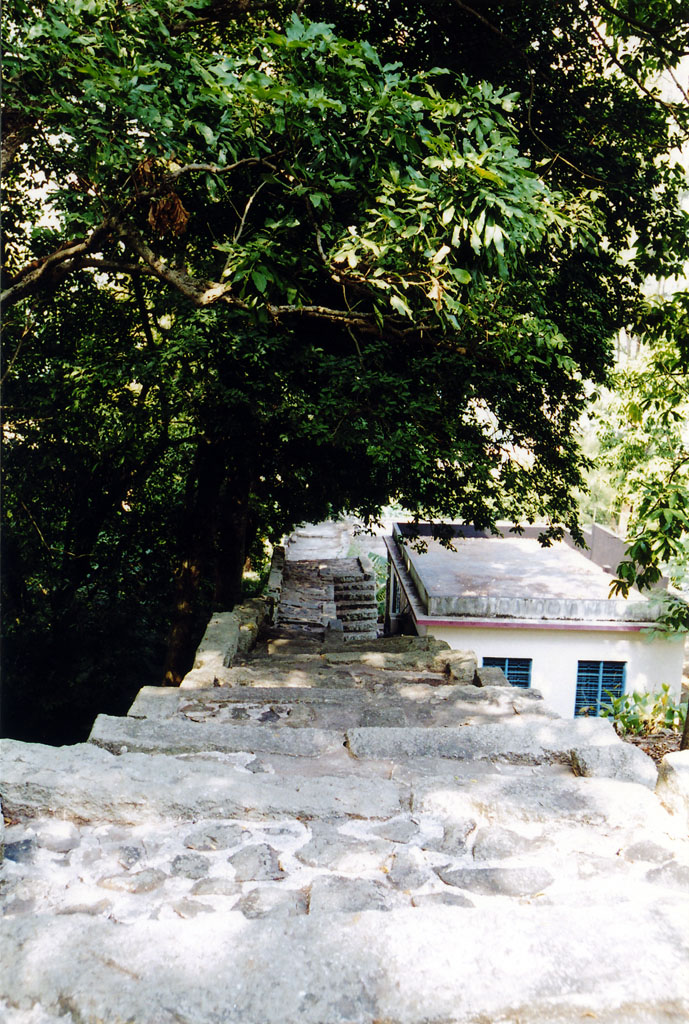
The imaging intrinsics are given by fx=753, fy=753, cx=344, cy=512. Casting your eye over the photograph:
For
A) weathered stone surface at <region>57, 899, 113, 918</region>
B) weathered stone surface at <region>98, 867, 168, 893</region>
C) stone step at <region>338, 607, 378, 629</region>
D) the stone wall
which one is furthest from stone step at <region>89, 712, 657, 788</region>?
stone step at <region>338, 607, 378, 629</region>

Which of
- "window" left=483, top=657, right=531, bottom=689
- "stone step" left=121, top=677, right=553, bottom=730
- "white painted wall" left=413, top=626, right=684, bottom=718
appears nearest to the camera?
"stone step" left=121, top=677, right=553, bottom=730

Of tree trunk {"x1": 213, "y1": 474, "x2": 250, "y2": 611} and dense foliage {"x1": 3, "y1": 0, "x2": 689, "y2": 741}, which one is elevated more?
dense foliage {"x1": 3, "y1": 0, "x2": 689, "y2": 741}

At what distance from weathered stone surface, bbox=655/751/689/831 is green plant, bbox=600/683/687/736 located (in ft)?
24.8

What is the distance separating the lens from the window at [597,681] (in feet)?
36.6

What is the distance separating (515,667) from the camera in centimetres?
1112

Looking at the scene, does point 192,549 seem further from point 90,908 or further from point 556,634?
point 90,908

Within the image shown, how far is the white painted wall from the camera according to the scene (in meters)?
10.9

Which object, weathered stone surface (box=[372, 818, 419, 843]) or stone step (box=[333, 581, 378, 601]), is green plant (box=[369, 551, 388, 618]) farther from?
weathered stone surface (box=[372, 818, 419, 843])

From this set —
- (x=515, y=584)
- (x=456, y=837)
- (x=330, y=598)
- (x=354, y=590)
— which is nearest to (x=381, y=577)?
(x=354, y=590)

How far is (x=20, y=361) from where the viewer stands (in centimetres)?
799

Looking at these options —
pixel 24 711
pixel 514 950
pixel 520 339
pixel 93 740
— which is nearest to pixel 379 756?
pixel 93 740

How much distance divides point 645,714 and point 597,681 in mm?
1211

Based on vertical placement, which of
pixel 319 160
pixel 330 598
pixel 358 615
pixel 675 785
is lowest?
pixel 358 615

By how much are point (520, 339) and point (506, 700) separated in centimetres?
295
